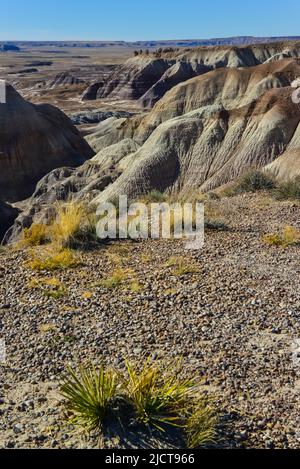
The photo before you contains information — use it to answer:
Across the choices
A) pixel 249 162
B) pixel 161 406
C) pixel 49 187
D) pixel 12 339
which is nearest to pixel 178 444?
pixel 161 406

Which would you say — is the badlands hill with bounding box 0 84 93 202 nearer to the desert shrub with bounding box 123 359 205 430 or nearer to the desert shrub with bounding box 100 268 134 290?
the desert shrub with bounding box 100 268 134 290

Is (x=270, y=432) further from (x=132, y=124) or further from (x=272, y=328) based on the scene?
(x=132, y=124)

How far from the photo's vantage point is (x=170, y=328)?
21.7 feet

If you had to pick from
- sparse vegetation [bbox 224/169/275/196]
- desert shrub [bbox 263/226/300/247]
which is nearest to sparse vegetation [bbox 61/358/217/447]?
desert shrub [bbox 263/226/300/247]

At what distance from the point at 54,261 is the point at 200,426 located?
4.78m

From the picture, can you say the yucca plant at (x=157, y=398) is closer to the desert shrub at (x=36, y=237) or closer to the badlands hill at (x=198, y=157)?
the desert shrub at (x=36, y=237)

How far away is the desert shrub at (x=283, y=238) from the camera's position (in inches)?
375

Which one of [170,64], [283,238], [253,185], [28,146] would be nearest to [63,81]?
[170,64]

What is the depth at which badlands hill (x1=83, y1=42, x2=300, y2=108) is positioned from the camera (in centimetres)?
7144

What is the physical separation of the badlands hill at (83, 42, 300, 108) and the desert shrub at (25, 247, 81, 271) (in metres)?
60.6

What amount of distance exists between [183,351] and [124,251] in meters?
3.68

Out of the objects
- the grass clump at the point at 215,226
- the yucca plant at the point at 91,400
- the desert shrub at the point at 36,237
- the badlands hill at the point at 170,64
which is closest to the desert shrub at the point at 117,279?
the desert shrub at the point at 36,237

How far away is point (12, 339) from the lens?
6645 mm

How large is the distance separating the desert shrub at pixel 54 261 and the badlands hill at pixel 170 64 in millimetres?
60625
